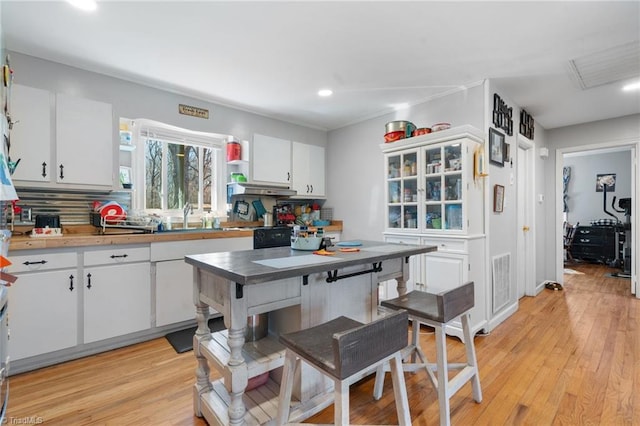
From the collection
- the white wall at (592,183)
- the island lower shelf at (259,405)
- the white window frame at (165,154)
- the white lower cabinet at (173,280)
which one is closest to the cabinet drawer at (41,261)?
the white lower cabinet at (173,280)

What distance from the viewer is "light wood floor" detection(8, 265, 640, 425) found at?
1705mm

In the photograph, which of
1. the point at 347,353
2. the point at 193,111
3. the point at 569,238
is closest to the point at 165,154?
the point at 193,111

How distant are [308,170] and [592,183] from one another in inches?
268

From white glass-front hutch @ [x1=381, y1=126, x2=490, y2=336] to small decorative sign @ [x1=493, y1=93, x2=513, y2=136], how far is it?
420mm

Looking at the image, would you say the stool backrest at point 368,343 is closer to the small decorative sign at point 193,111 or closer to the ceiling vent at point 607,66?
the ceiling vent at point 607,66

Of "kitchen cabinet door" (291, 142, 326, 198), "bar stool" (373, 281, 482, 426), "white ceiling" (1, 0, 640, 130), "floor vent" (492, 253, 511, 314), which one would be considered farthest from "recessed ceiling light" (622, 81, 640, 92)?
"kitchen cabinet door" (291, 142, 326, 198)

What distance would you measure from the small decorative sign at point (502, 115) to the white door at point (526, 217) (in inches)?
29.5

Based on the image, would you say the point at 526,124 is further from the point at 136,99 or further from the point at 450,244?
the point at 136,99

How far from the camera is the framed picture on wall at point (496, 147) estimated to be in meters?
2.96

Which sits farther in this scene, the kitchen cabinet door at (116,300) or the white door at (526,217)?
the white door at (526,217)

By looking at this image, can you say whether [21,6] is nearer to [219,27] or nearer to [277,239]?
[219,27]

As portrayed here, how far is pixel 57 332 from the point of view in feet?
7.39

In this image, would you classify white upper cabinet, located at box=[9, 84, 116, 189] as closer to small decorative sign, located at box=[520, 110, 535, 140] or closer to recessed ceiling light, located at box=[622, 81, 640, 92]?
small decorative sign, located at box=[520, 110, 535, 140]

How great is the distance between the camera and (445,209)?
2.92 meters
